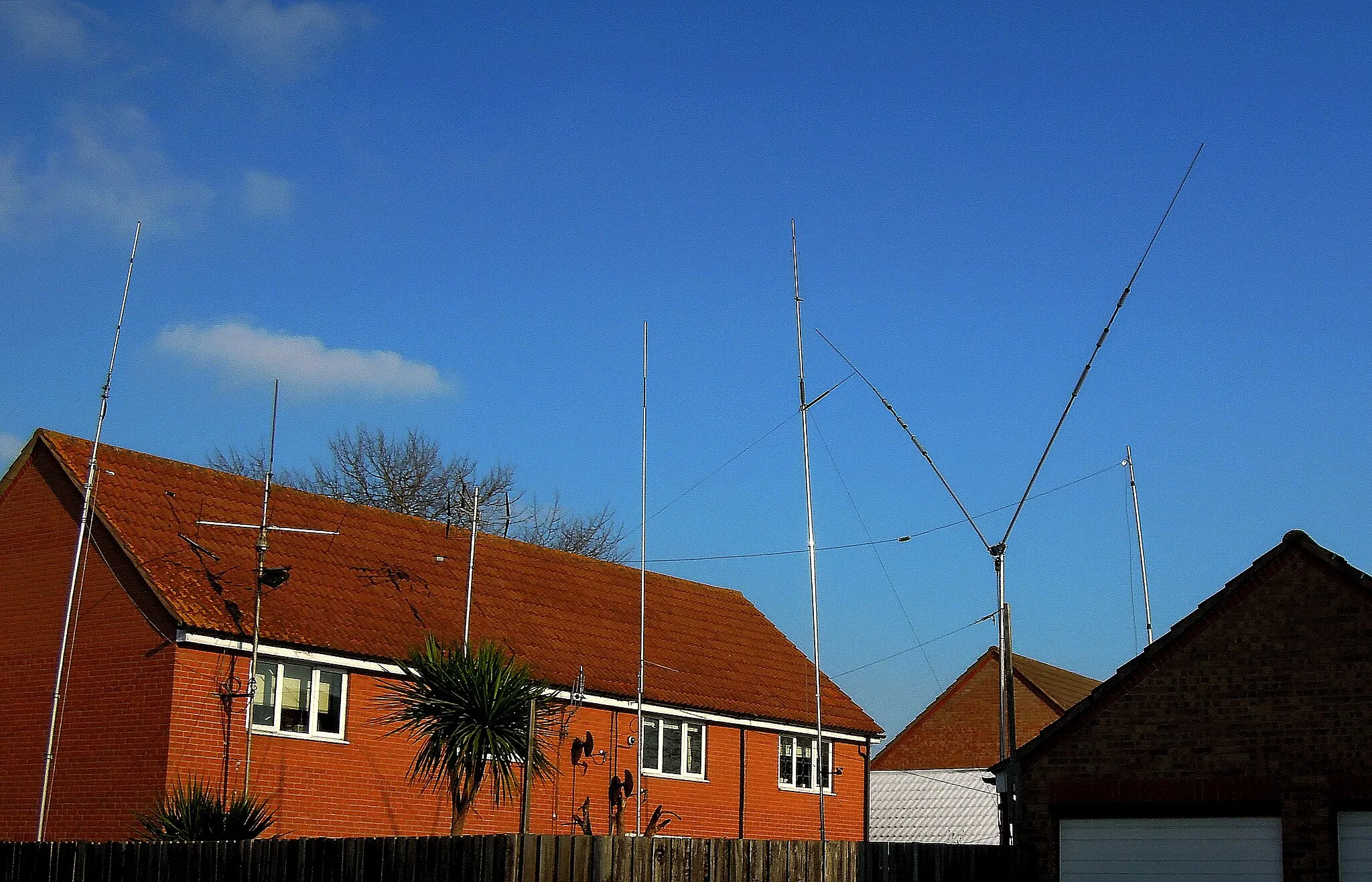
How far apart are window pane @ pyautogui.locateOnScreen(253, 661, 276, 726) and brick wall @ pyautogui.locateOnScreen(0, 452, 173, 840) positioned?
156 centimetres

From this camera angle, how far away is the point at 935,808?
4338cm

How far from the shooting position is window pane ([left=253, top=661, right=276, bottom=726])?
25438 mm

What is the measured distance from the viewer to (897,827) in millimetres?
42312

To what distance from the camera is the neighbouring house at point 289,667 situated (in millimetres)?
24875

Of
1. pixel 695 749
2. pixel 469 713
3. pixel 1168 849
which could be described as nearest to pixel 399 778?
pixel 469 713

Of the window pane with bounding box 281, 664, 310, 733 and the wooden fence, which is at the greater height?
the window pane with bounding box 281, 664, 310, 733

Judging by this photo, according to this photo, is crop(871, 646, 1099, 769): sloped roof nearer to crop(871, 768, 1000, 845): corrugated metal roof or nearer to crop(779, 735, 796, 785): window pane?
crop(871, 768, 1000, 845): corrugated metal roof

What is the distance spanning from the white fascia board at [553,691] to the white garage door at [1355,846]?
37.2 ft

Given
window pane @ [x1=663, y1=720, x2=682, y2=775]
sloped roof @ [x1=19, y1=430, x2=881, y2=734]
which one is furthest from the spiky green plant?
window pane @ [x1=663, y1=720, x2=682, y2=775]

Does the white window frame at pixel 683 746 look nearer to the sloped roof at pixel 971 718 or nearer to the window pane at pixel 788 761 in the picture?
the window pane at pixel 788 761

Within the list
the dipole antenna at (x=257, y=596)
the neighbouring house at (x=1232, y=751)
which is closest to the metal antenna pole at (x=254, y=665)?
the dipole antenna at (x=257, y=596)

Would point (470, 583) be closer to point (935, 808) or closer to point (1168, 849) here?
point (1168, 849)

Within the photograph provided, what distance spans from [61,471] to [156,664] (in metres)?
4.41

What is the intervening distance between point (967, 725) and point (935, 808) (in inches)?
389
